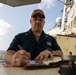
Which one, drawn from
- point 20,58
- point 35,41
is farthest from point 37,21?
point 20,58

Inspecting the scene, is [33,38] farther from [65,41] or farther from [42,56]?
[65,41]

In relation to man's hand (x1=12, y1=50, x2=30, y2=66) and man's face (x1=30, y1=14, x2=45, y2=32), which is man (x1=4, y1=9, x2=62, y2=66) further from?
man's hand (x1=12, y1=50, x2=30, y2=66)

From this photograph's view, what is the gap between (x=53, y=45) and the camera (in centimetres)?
197

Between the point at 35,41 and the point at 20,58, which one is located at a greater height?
the point at 35,41

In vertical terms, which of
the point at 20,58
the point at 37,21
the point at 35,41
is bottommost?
the point at 20,58

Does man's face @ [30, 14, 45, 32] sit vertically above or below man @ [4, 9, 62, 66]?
above

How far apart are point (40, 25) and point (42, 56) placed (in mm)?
446

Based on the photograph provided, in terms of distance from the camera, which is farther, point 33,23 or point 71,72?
point 33,23

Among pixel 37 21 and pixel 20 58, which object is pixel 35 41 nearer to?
pixel 37 21

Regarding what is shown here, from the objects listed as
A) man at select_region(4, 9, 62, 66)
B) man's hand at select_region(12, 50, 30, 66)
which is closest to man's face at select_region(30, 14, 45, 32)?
man at select_region(4, 9, 62, 66)

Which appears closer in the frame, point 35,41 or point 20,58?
point 20,58

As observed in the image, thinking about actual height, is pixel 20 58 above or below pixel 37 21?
below

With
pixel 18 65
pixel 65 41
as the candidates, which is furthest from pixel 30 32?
pixel 65 41

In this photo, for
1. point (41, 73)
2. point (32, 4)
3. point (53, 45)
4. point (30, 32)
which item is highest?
point (32, 4)
